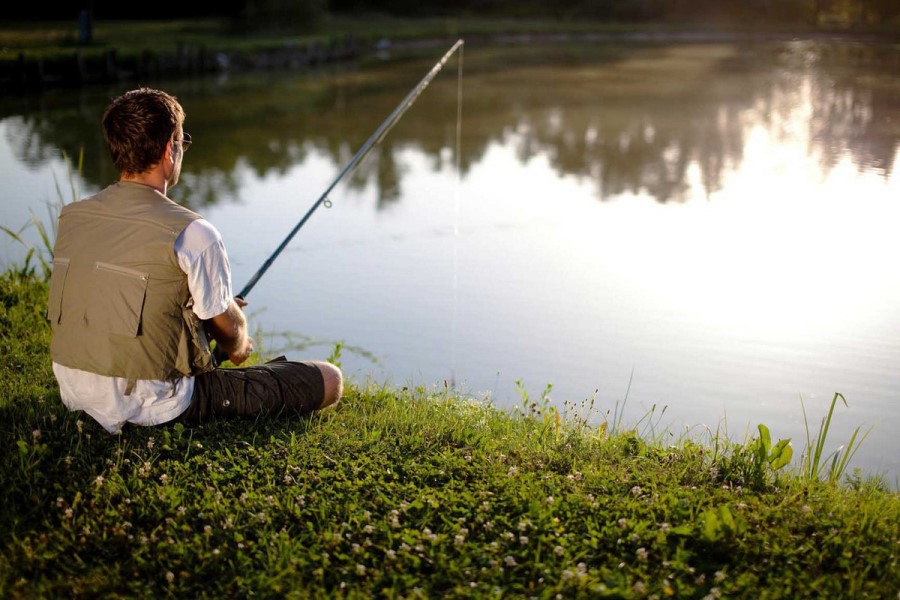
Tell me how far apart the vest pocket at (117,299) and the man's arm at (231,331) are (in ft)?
0.82

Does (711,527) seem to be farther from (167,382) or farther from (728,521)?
(167,382)

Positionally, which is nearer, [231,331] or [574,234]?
[231,331]

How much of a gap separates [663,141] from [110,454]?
34.9 feet

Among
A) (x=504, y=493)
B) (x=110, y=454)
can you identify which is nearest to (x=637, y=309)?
(x=504, y=493)

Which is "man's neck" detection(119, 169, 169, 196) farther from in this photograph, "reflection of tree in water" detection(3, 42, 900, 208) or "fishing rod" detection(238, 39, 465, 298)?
"reflection of tree in water" detection(3, 42, 900, 208)

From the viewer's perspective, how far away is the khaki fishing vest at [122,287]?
304 centimetres

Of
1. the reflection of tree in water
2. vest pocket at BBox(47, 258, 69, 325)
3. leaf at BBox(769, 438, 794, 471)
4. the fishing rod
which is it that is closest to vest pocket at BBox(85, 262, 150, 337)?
vest pocket at BBox(47, 258, 69, 325)

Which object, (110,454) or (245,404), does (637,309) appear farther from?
(110,454)

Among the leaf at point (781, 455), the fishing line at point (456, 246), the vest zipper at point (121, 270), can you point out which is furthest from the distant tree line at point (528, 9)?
the leaf at point (781, 455)

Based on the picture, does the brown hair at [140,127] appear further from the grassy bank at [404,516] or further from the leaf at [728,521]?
the leaf at [728,521]

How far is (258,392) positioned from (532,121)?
11241 mm

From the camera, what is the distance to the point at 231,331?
127 inches

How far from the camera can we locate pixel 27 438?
331 centimetres

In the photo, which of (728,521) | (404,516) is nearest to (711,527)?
(728,521)
